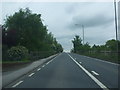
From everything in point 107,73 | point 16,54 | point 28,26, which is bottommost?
point 107,73

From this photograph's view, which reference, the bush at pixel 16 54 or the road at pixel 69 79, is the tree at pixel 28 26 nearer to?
the bush at pixel 16 54

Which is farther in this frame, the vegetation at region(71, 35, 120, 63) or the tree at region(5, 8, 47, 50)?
the tree at region(5, 8, 47, 50)

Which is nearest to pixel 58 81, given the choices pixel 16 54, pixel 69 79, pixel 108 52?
pixel 69 79

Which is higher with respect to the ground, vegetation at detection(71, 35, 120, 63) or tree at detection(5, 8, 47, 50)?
tree at detection(5, 8, 47, 50)

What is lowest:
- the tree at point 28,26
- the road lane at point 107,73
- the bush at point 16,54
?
the road lane at point 107,73

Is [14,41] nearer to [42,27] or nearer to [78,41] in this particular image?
[42,27]

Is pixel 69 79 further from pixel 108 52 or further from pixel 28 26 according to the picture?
pixel 28 26

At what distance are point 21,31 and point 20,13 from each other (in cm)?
466

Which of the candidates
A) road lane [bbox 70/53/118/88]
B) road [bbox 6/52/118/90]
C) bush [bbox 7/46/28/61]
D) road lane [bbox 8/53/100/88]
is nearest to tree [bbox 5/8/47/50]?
bush [bbox 7/46/28/61]

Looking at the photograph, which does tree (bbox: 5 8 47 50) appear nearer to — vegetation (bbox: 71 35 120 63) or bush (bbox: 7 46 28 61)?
vegetation (bbox: 71 35 120 63)

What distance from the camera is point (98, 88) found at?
11.0 metres

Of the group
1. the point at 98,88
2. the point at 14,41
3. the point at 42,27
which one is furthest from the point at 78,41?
the point at 98,88

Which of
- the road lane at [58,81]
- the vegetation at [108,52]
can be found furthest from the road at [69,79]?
the vegetation at [108,52]

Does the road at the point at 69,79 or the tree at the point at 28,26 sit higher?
the tree at the point at 28,26
